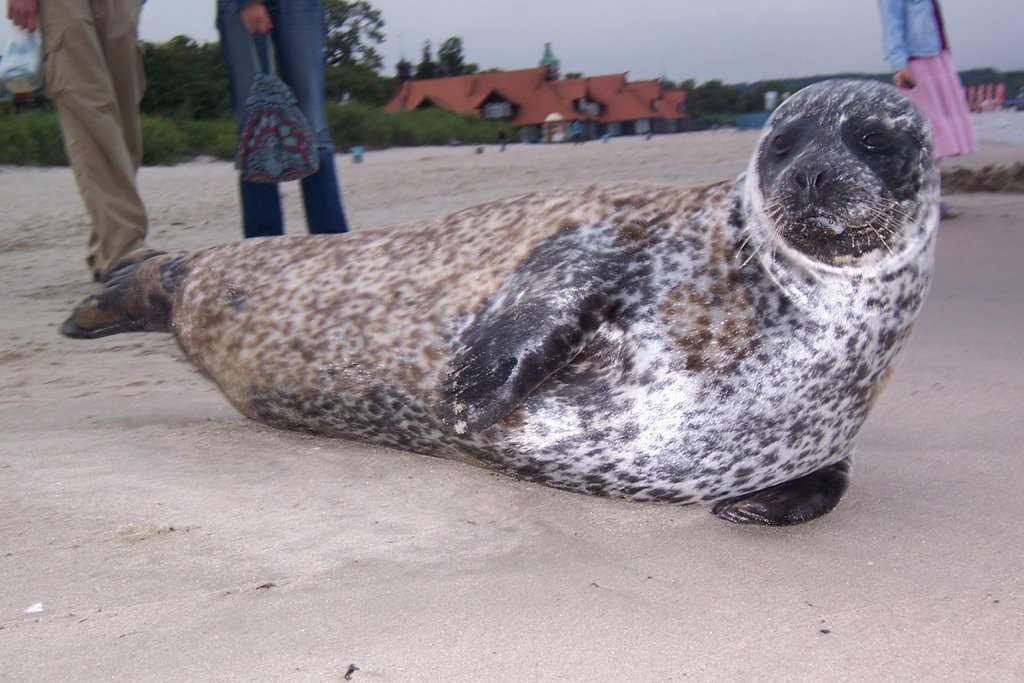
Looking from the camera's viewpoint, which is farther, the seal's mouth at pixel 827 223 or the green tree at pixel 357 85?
the green tree at pixel 357 85

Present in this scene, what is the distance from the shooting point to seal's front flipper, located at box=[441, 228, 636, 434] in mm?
2254


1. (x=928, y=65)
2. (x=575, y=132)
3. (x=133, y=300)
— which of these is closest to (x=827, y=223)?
(x=133, y=300)

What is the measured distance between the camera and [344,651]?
5.68 feet

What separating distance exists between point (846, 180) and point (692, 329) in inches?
16.4

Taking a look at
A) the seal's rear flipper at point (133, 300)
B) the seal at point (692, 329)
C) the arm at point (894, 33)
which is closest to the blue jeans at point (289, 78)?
the seal's rear flipper at point (133, 300)

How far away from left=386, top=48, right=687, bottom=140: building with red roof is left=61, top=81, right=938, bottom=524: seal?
25.2 meters

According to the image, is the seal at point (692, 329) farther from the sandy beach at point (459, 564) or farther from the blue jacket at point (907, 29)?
the blue jacket at point (907, 29)

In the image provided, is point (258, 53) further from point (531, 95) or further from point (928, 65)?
point (531, 95)

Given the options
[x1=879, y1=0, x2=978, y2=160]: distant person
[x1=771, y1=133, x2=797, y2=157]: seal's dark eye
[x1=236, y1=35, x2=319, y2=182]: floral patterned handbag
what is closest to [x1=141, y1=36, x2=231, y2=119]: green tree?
[x1=879, y1=0, x2=978, y2=160]: distant person

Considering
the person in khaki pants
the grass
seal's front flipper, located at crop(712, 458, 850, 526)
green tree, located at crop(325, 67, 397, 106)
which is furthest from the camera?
green tree, located at crop(325, 67, 397, 106)

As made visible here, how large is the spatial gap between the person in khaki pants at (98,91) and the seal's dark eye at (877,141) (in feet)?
11.3

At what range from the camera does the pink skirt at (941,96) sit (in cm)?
611

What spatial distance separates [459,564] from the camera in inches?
81.8

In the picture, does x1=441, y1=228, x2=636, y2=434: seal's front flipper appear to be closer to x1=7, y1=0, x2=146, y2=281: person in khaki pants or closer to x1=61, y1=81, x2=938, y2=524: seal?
x1=61, y1=81, x2=938, y2=524: seal
